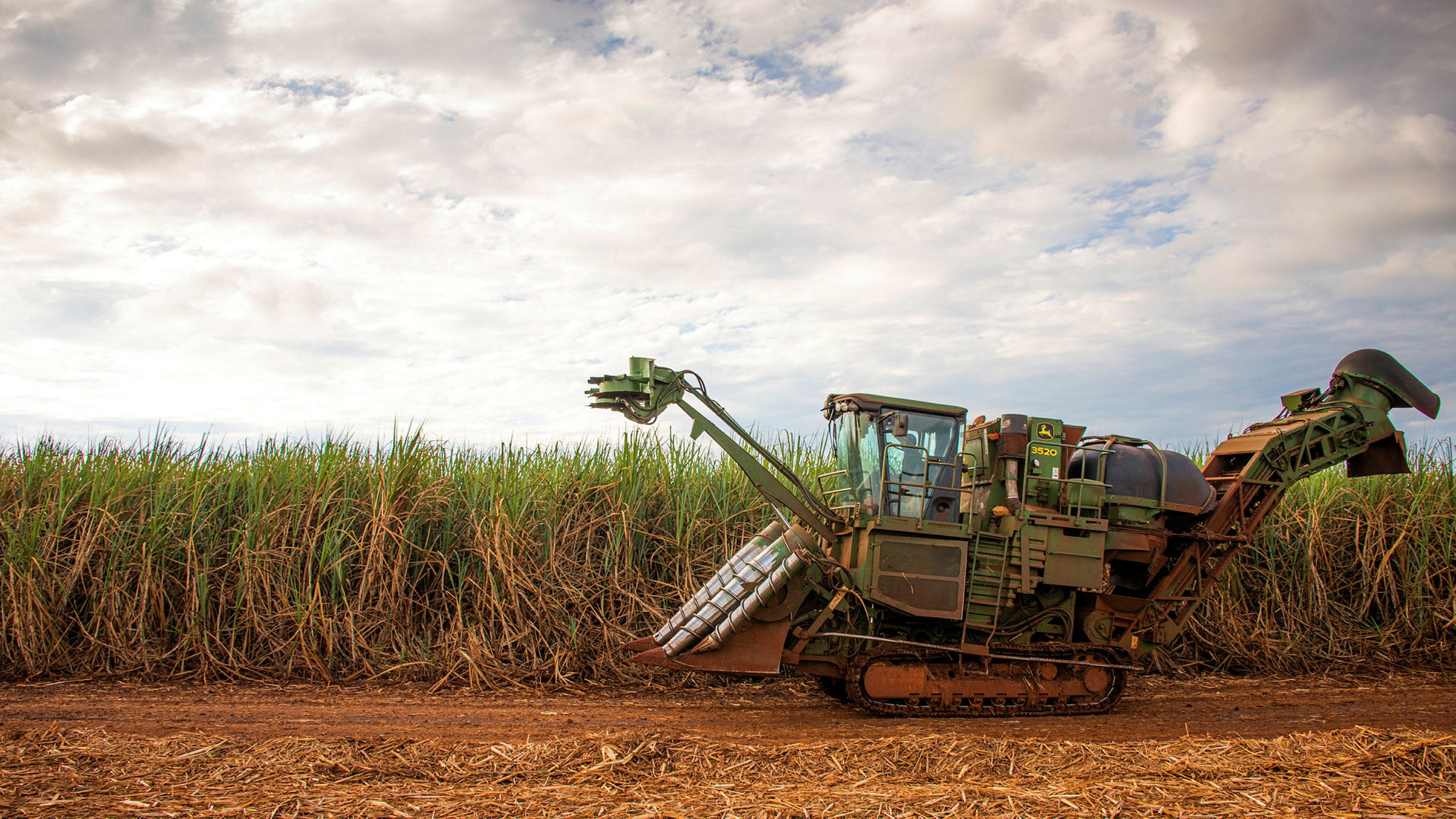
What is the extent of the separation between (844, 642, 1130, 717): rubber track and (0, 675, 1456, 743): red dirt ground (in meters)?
0.12

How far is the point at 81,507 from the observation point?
355 inches

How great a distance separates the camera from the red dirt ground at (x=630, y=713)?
6348 mm

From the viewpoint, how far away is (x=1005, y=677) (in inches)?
298

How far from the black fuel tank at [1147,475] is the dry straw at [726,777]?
2.79 m

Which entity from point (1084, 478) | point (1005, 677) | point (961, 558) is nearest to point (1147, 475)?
point (1084, 478)

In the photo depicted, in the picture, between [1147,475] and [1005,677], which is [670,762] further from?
[1147,475]

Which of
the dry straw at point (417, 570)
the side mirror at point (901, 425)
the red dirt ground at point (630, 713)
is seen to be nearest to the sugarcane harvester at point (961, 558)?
the side mirror at point (901, 425)

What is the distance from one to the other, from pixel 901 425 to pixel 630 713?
3.30 metres

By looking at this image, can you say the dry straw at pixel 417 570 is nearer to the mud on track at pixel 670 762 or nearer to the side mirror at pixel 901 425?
the mud on track at pixel 670 762

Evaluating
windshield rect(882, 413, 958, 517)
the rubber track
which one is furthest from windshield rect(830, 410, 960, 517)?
the rubber track

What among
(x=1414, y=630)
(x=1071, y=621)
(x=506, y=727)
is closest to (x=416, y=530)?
(x=506, y=727)

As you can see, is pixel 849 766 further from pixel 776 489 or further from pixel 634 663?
pixel 634 663

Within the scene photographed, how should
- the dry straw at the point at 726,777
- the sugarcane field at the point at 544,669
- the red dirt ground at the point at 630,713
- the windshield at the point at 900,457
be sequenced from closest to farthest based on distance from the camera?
the dry straw at the point at 726,777 < the sugarcane field at the point at 544,669 < the red dirt ground at the point at 630,713 < the windshield at the point at 900,457

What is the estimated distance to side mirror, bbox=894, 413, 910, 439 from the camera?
24.1 feet
